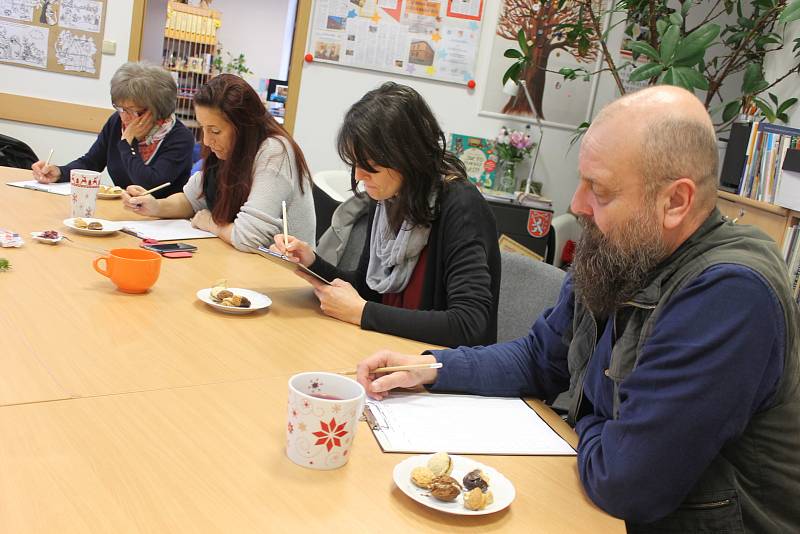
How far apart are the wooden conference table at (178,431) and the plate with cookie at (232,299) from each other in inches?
1.0

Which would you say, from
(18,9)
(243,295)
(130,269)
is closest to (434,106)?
(18,9)

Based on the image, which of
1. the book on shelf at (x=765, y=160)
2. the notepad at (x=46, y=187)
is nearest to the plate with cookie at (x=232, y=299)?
the notepad at (x=46, y=187)

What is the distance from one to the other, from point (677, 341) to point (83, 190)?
176cm

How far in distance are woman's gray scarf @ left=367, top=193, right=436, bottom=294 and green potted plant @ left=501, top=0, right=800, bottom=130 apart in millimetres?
2024

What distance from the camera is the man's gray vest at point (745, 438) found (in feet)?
3.48

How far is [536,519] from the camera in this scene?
96cm

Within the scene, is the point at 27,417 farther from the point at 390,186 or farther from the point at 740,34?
the point at 740,34

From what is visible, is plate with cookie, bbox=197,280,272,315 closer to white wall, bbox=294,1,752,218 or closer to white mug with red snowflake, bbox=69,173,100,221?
white mug with red snowflake, bbox=69,173,100,221

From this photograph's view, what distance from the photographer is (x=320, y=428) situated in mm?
967

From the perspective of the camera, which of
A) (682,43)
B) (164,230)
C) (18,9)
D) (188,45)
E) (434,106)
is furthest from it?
(188,45)

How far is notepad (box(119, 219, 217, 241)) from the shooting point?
2.20 metres

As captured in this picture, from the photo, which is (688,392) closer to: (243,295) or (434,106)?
(243,295)

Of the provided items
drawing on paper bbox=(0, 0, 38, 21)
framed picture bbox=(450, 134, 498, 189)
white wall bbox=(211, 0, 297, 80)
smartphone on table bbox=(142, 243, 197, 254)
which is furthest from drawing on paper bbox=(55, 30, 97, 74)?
white wall bbox=(211, 0, 297, 80)

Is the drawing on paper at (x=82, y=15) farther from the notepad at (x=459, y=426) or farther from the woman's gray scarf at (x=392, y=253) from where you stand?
the notepad at (x=459, y=426)
